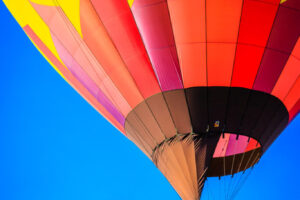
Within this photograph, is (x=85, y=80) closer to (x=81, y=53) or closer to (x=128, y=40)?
(x=81, y=53)

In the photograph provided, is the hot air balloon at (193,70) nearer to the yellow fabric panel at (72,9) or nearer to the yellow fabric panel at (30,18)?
the yellow fabric panel at (72,9)

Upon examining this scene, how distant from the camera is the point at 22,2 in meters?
7.83

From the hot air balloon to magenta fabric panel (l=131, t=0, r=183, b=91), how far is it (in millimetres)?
14

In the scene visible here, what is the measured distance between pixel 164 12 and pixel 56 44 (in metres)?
2.33

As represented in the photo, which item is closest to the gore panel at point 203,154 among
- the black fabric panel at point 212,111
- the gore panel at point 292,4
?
the black fabric panel at point 212,111

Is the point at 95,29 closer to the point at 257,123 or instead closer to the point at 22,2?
the point at 22,2

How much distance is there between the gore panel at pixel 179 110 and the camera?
6.30 m

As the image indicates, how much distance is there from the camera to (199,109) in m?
6.28

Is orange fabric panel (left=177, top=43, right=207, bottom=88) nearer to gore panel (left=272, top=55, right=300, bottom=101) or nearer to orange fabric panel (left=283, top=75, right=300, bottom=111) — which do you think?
gore panel (left=272, top=55, right=300, bottom=101)

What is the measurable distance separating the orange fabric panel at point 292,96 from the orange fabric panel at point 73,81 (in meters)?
2.67

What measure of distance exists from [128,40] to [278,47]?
2.15m

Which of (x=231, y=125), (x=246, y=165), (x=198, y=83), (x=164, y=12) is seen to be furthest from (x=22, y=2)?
(x=246, y=165)

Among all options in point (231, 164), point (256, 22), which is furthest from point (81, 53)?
point (231, 164)

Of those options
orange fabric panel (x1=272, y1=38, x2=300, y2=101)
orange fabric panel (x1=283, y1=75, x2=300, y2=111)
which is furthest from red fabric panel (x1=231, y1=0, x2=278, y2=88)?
orange fabric panel (x1=283, y1=75, x2=300, y2=111)
